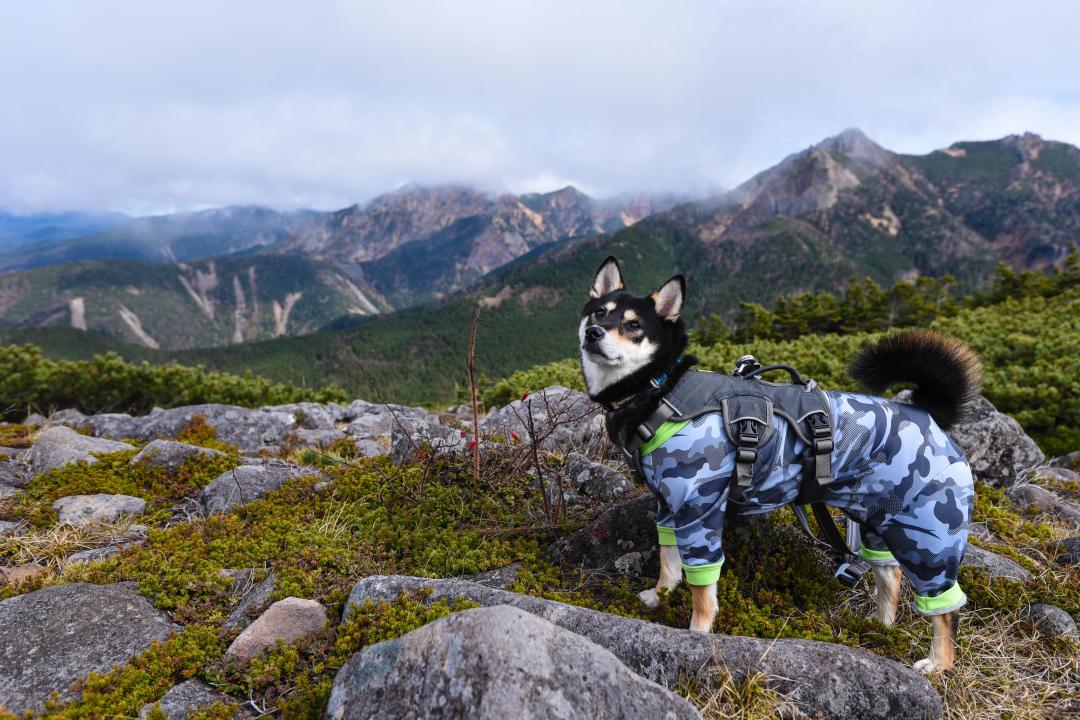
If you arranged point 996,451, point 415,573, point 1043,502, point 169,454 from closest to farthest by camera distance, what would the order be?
point 415,573
point 1043,502
point 169,454
point 996,451

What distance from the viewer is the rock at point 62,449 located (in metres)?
6.61

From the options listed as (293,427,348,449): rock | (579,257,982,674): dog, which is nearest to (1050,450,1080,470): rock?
(579,257,982,674): dog

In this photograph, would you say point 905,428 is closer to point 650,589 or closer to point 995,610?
point 995,610

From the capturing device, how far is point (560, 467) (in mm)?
6203

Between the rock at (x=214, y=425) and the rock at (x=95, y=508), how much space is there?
3.04 m

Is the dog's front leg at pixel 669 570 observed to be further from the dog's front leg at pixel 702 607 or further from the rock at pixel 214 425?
the rock at pixel 214 425

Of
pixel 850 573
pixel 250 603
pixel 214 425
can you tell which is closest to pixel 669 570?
pixel 850 573

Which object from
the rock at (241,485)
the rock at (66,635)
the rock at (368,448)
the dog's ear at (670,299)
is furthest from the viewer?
the rock at (368,448)

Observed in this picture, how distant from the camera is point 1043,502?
654cm

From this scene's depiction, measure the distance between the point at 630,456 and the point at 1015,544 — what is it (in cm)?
459

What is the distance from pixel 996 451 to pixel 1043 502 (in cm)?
75

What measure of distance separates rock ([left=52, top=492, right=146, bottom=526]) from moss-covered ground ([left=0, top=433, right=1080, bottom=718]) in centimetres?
15

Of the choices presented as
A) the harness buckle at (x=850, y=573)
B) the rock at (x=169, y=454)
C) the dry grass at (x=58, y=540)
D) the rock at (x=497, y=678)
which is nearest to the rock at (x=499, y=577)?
the rock at (x=497, y=678)

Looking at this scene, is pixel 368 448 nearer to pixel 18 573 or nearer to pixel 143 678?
pixel 18 573
